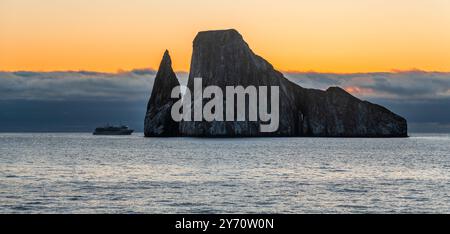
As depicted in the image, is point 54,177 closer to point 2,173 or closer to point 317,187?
point 2,173

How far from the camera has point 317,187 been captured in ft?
177

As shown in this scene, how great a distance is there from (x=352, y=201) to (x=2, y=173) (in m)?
39.8

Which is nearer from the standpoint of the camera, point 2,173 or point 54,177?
point 54,177

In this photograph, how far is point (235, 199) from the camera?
44.8m
